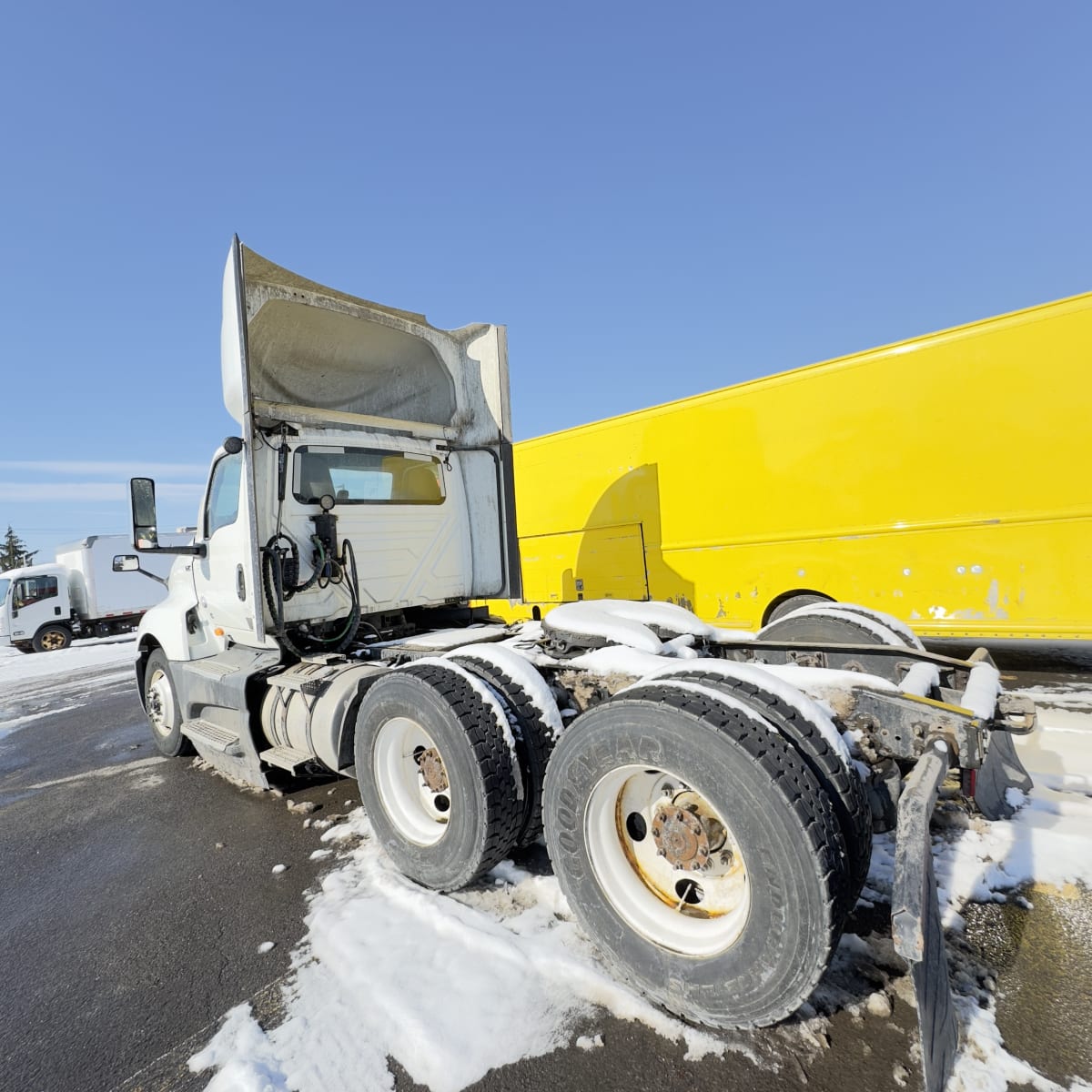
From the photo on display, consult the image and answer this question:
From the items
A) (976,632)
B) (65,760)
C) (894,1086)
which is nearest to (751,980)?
(894,1086)

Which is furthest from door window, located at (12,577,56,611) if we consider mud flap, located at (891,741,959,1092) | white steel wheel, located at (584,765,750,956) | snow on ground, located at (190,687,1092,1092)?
mud flap, located at (891,741,959,1092)

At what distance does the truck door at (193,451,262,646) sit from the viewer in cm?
423

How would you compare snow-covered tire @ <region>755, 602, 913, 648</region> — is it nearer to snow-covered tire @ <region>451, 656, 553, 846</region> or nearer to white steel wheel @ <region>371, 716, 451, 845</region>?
snow-covered tire @ <region>451, 656, 553, 846</region>

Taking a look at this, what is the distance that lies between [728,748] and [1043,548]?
558cm

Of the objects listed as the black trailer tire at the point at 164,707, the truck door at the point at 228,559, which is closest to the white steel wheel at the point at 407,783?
the truck door at the point at 228,559

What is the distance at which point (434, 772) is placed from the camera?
2.99 m

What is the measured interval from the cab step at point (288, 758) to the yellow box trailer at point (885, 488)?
4893 mm

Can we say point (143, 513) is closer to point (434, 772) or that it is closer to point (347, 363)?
point (347, 363)

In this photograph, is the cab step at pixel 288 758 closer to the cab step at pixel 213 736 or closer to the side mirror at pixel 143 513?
the cab step at pixel 213 736

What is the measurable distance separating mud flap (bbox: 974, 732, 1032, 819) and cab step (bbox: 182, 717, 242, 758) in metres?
4.44

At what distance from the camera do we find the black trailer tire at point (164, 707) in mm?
5371

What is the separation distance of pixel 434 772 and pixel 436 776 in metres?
0.02

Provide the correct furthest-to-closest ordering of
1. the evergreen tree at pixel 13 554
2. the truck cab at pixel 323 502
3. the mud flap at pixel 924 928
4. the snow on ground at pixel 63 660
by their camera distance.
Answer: the evergreen tree at pixel 13 554, the snow on ground at pixel 63 660, the truck cab at pixel 323 502, the mud flap at pixel 924 928

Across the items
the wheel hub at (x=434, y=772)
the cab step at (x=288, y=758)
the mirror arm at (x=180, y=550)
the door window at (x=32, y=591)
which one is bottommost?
the cab step at (x=288, y=758)
